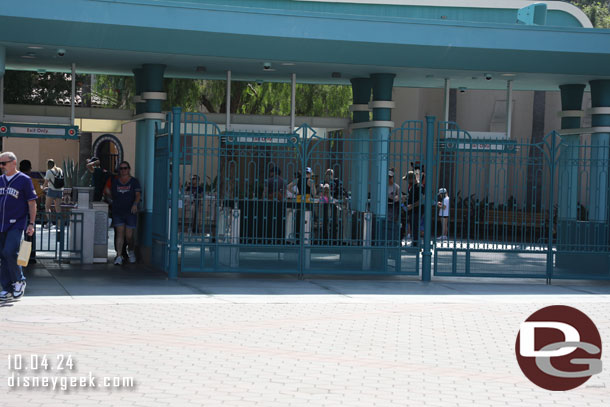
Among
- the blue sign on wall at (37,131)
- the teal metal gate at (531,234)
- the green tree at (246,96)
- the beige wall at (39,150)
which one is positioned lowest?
the teal metal gate at (531,234)

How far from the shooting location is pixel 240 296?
12.2 metres

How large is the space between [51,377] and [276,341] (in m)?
2.59

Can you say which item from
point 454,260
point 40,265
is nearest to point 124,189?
point 40,265

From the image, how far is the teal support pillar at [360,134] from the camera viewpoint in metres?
16.1

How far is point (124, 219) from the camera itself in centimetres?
1541

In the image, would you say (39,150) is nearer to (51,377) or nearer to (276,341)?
(276,341)

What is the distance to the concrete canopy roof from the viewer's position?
13281mm

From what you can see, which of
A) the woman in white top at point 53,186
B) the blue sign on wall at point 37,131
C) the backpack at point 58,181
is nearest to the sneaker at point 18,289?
the blue sign on wall at point 37,131

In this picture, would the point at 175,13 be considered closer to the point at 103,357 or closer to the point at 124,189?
the point at 124,189

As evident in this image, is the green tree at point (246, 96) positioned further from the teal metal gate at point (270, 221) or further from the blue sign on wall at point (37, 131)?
the teal metal gate at point (270, 221)

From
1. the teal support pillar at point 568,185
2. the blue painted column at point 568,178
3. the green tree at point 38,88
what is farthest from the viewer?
the green tree at point 38,88

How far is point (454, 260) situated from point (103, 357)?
796 cm

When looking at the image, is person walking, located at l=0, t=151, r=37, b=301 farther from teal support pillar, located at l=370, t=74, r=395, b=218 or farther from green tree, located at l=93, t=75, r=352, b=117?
green tree, located at l=93, t=75, r=352, b=117

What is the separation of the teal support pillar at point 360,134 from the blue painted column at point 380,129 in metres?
0.27
